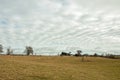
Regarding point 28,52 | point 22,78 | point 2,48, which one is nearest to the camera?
point 22,78

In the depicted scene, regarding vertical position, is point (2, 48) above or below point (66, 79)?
above

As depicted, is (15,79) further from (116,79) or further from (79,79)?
(116,79)

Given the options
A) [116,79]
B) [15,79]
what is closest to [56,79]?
[15,79]

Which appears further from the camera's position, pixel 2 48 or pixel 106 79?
pixel 2 48

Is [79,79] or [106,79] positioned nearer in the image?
[79,79]

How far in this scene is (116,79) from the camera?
90.9 ft

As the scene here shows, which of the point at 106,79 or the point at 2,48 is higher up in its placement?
the point at 2,48

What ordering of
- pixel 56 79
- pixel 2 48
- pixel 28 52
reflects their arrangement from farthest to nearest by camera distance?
pixel 28 52 → pixel 2 48 → pixel 56 79

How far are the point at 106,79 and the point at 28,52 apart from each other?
135m

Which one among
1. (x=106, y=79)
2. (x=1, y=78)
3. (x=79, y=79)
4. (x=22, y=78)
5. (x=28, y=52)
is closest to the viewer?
(x=1, y=78)

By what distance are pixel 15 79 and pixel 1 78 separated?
142cm

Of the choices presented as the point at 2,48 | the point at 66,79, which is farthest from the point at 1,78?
the point at 2,48

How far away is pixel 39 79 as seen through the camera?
2106 cm

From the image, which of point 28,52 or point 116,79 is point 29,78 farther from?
point 28,52
